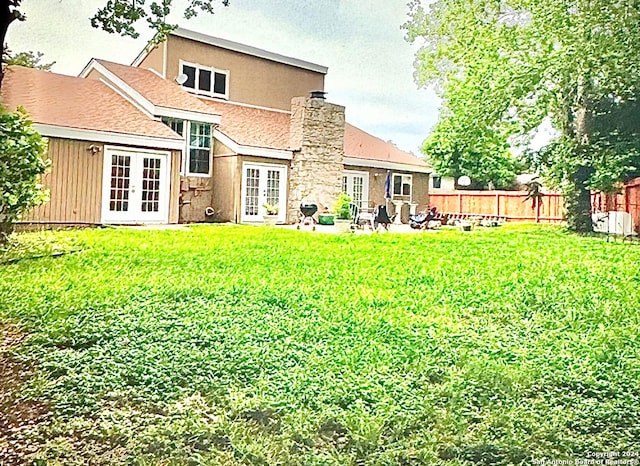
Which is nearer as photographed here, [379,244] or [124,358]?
[124,358]

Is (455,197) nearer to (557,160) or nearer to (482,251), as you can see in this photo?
(482,251)

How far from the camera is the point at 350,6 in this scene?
217cm

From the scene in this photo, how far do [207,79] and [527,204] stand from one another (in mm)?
1273

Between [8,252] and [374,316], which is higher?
[8,252]

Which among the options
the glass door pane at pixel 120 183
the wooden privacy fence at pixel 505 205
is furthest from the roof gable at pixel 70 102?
the wooden privacy fence at pixel 505 205

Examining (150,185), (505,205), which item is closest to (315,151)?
(150,185)

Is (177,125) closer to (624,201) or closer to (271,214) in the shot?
(271,214)

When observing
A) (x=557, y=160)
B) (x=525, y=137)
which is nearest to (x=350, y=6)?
(x=525, y=137)

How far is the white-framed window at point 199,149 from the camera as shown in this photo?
2160 millimetres

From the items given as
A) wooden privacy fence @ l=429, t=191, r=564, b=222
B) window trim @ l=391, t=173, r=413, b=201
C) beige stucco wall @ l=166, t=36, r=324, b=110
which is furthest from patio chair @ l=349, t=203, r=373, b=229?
beige stucco wall @ l=166, t=36, r=324, b=110

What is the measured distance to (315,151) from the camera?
2367 mm

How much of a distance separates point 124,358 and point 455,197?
1269 mm

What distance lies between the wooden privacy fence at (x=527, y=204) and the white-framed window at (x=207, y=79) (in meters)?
0.88

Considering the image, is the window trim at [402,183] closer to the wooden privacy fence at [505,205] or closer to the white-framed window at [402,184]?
the white-framed window at [402,184]
